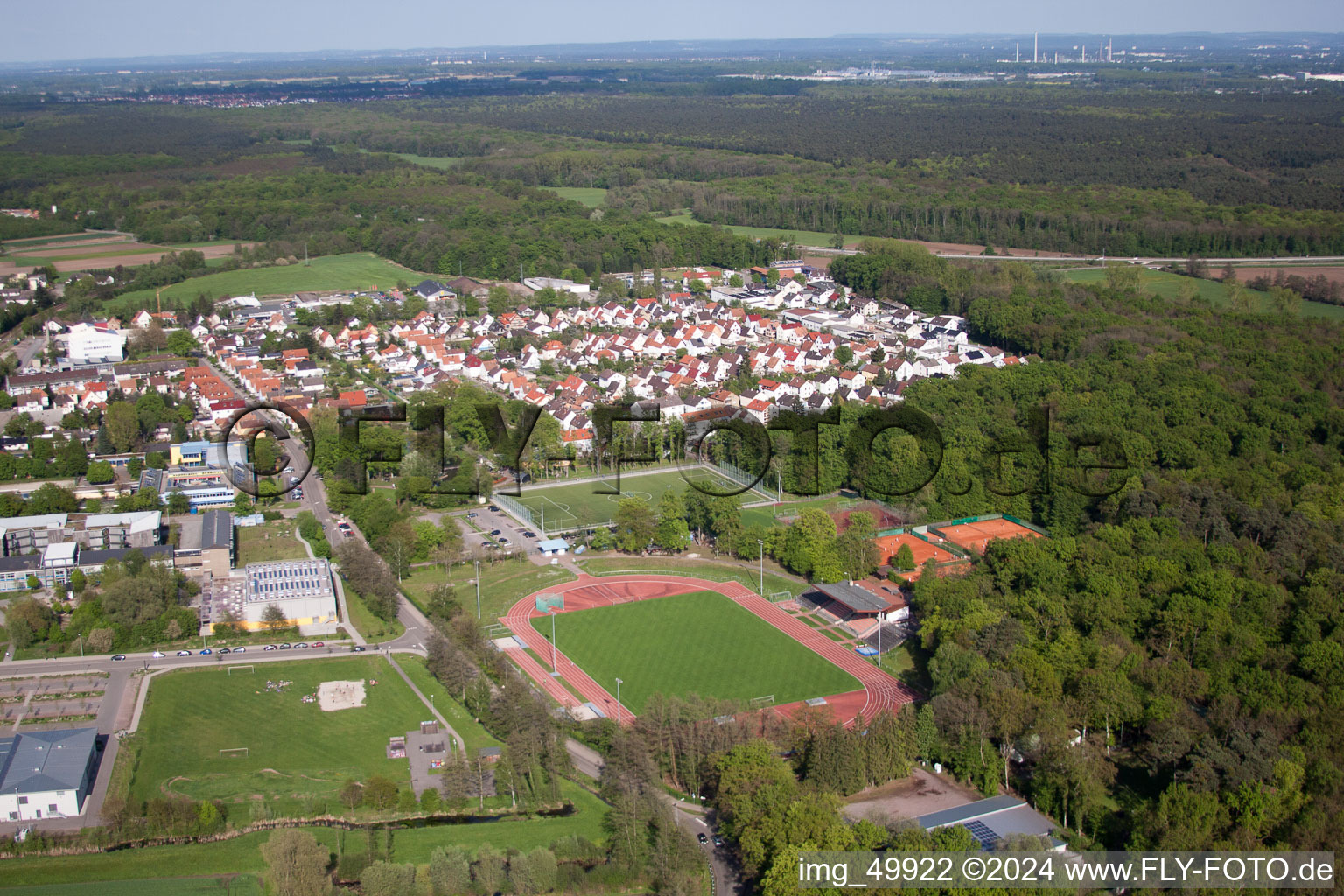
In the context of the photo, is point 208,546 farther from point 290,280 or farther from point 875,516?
point 290,280

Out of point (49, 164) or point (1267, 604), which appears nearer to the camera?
point (1267, 604)

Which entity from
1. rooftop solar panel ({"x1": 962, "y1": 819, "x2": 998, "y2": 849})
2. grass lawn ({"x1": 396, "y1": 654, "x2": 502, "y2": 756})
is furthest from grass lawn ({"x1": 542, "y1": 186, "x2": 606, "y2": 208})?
rooftop solar panel ({"x1": 962, "y1": 819, "x2": 998, "y2": 849})

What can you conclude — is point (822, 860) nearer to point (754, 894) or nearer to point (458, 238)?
point (754, 894)

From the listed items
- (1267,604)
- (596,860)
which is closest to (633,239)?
(1267,604)

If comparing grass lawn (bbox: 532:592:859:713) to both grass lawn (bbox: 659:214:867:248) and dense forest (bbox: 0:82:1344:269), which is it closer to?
dense forest (bbox: 0:82:1344:269)

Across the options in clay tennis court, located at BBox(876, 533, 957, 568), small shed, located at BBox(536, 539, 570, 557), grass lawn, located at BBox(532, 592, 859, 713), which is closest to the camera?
grass lawn, located at BBox(532, 592, 859, 713)

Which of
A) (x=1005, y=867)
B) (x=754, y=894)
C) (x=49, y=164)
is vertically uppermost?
(x=49, y=164)

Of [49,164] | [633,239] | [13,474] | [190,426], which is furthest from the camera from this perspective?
[49,164]
